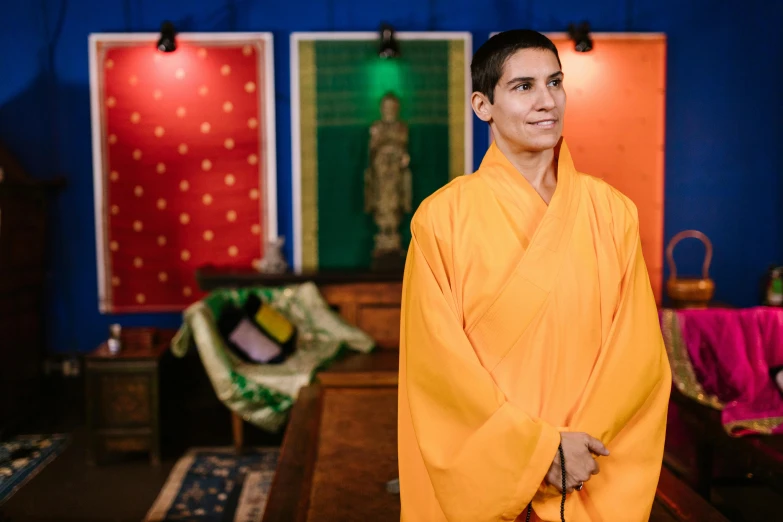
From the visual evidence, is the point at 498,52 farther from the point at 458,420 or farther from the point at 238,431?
the point at 238,431

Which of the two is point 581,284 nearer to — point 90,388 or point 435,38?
point 90,388

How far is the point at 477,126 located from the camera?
456 cm

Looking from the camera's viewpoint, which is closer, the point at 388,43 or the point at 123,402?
the point at 123,402

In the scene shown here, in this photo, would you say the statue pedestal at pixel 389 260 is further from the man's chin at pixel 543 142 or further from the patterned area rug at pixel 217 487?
the man's chin at pixel 543 142

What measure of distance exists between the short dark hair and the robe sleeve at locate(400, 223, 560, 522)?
33 centimetres

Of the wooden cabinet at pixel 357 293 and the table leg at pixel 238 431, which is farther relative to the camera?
the wooden cabinet at pixel 357 293

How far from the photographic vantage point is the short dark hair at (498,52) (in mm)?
1200

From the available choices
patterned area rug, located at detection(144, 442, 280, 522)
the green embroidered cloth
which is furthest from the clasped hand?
the green embroidered cloth

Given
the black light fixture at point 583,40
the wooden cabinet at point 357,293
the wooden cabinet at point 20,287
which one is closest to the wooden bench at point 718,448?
the wooden cabinet at point 357,293

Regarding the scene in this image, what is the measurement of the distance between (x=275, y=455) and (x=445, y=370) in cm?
273

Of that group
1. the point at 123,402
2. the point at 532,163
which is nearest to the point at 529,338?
the point at 532,163

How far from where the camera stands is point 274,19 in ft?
14.7

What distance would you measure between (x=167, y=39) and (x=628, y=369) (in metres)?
3.90

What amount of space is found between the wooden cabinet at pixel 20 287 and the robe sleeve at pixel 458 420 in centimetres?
347
